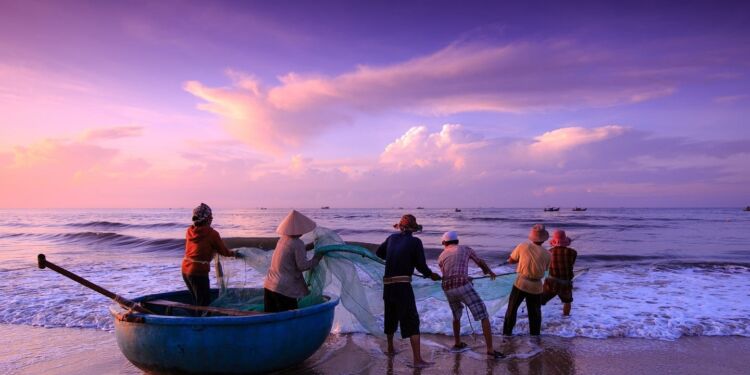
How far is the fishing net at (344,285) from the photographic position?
5930mm

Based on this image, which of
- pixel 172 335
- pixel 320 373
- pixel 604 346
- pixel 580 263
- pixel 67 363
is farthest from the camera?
pixel 580 263

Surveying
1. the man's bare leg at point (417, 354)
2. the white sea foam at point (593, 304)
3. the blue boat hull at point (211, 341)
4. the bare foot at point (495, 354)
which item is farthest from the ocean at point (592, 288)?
the blue boat hull at point (211, 341)

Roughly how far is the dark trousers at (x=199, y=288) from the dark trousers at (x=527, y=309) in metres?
3.97

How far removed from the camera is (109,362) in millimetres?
5867

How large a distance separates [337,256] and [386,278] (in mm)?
659

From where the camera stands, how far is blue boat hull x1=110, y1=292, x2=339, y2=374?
4465mm

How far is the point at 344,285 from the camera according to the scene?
5957 mm

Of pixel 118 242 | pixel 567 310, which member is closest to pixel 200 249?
pixel 567 310

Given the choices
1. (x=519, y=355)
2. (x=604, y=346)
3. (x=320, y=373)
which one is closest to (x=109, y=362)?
(x=320, y=373)

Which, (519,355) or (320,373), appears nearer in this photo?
(320,373)

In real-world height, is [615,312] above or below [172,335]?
below

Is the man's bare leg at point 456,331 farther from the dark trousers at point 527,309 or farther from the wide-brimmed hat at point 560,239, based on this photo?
the wide-brimmed hat at point 560,239

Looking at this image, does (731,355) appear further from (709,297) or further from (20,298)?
(20,298)

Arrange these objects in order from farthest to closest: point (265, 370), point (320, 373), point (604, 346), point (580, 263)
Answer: point (580, 263) → point (604, 346) → point (320, 373) → point (265, 370)
